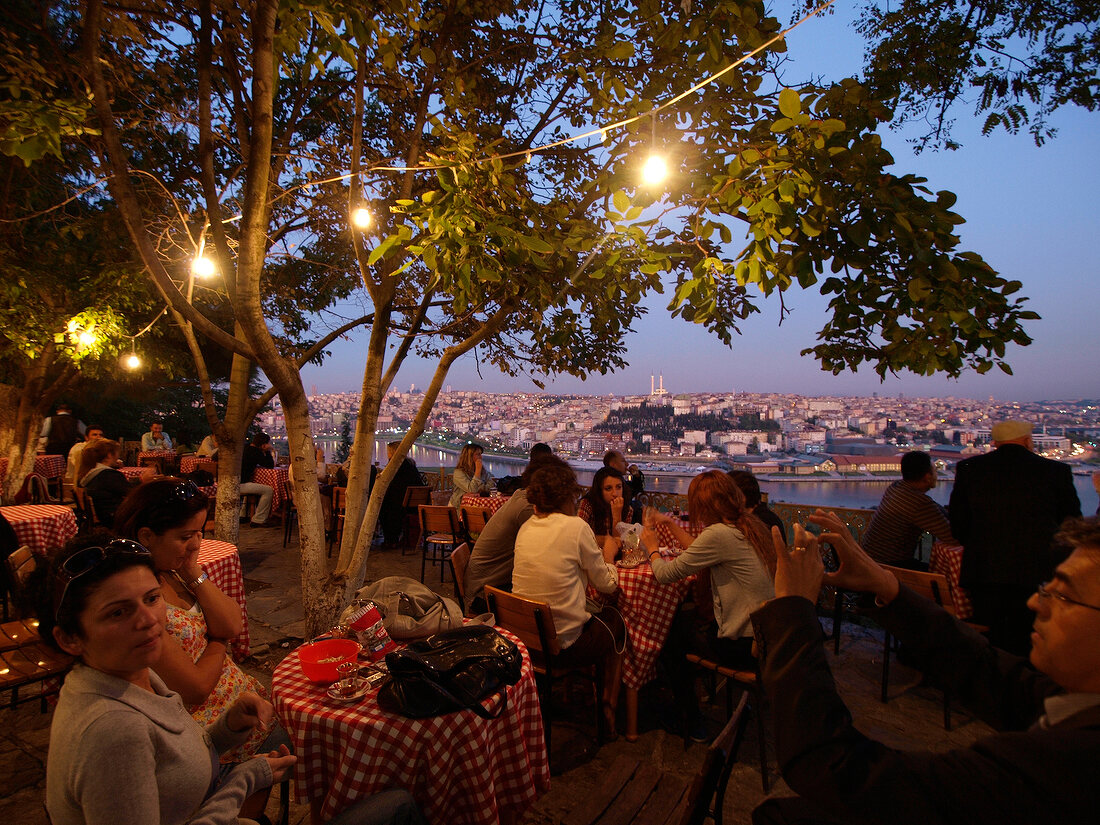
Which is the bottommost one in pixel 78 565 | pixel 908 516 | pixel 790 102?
pixel 908 516

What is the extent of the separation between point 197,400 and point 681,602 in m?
22.9

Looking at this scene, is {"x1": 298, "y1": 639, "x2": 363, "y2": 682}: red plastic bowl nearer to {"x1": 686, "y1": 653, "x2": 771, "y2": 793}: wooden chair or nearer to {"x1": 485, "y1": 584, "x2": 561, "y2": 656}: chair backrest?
{"x1": 485, "y1": 584, "x2": 561, "y2": 656}: chair backrest

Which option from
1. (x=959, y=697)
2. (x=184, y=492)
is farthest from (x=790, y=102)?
(x=184, y=492)

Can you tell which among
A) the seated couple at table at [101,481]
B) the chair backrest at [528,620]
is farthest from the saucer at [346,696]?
the seated couple at table at [101,481]

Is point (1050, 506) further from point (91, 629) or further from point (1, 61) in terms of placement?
point (1, 61)

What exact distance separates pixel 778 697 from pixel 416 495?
7102 millimetres

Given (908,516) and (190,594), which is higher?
(190,594)

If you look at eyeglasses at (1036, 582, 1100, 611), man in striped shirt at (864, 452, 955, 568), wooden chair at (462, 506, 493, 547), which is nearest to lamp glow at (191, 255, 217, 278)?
wooden chair at (462, 506, 493, 547)

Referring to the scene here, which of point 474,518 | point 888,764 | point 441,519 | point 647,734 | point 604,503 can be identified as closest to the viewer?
point 888,764

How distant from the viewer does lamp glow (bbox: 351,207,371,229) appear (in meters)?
4.00

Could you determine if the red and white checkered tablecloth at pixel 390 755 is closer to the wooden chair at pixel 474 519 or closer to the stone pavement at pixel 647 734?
the stone pavement at pixel 647 734

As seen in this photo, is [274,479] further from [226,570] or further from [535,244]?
[535,244]

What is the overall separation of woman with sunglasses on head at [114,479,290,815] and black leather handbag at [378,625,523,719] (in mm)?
567

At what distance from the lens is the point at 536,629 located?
3.05 metres
